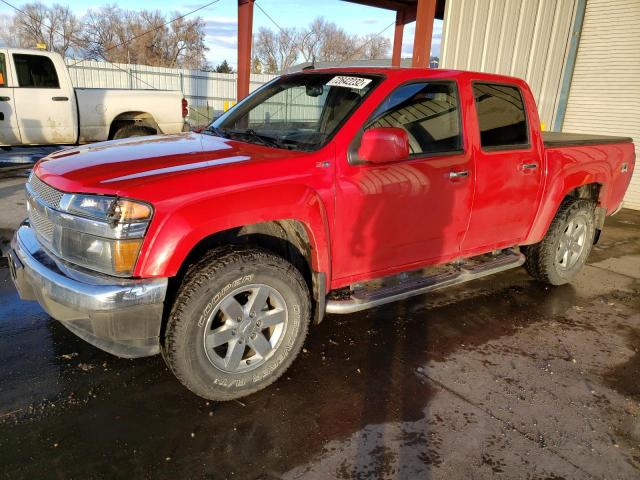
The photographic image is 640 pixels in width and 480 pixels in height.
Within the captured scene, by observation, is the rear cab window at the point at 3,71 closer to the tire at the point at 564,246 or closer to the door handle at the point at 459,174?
the door handle at the point at 459,174

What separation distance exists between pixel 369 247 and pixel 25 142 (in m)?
8.39

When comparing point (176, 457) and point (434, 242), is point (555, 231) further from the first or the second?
point (176, 457)

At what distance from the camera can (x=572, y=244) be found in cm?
490

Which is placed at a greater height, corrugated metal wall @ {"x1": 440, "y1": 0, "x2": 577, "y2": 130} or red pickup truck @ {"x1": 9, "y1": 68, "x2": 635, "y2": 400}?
corrugated metal wall @ {"x1": 440, "y1": 0, "x2": 577, "y2": 130}

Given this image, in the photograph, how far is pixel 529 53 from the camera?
9.38 meters

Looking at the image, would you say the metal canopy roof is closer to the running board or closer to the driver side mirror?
the running board

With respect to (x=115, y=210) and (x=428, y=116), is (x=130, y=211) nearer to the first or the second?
(x=115, y=210)

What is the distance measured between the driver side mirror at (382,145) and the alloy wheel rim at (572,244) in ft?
8.41

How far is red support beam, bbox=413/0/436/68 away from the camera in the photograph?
8977 millimetres

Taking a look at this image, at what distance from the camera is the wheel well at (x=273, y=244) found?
2786mm

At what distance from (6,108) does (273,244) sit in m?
8.00

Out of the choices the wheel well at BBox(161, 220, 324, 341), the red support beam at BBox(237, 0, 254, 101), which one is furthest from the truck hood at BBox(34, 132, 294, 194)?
the red support beam at BBox(237, 0, 254, 101)

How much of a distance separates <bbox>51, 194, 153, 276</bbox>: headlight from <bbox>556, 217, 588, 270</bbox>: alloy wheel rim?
397 cm

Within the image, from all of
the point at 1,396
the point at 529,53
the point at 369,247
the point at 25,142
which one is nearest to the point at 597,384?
the point at 369,247
